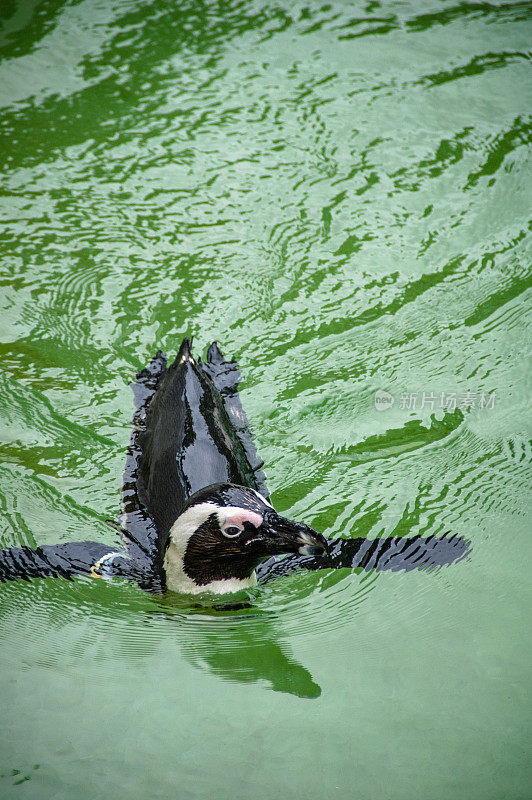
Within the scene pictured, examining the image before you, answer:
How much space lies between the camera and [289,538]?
3.23 m

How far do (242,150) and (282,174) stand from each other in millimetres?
506

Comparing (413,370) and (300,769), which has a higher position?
(300,769)

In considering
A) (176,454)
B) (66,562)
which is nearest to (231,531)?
(176,454)

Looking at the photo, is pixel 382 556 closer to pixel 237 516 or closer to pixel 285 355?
pixel 237 516

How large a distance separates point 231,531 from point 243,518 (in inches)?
3.3

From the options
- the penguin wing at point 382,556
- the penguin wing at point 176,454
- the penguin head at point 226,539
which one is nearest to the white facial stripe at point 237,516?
the penguin head at point 226,539

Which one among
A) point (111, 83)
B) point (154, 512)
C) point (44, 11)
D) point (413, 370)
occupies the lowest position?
point (413, 370)

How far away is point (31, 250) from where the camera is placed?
20.2 ft

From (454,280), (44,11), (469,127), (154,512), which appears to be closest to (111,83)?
(44,11)

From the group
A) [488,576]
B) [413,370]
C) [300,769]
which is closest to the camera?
[300,769]

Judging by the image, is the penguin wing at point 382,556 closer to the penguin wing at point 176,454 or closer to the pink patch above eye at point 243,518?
the penguin wing at point 176,454

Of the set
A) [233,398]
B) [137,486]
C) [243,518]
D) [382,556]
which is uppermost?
[243,518]

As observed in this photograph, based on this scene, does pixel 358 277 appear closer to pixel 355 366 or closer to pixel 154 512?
pixel 355 366

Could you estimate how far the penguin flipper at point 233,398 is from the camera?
448 centimetres
